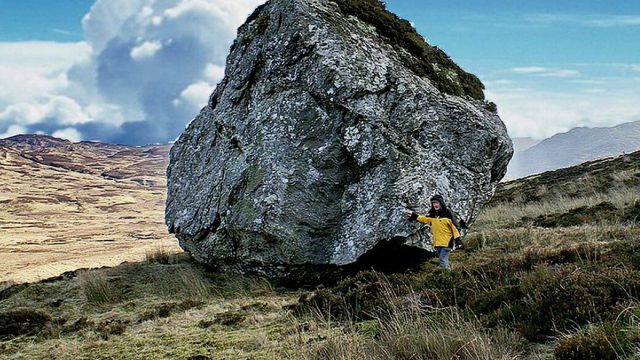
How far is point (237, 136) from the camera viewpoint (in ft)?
48.6

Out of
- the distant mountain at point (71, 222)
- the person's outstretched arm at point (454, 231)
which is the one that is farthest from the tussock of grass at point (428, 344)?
the distant mountain at point (71, 222)

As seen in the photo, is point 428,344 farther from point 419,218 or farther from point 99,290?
point 99,290

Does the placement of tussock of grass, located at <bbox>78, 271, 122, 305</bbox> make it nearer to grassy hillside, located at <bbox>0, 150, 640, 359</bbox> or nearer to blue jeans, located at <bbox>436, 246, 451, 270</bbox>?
grassy hillside, located at <bbox>0, 150, 640, 359</bbox>

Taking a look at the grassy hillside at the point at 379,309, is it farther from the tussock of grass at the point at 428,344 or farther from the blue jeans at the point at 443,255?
the blue jeans at the point at 443,255

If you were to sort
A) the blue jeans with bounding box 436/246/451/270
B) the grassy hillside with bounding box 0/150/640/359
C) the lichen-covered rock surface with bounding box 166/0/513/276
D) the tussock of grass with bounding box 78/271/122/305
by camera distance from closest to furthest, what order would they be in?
the grassy hillside with bounding box 0/150/640/359
the blue jeans with bounding box 436/246/451/270
the lichen-covered rock surface with bounding box 166/0/513/276
the tussock of grass with bounding box 78/271/122/305

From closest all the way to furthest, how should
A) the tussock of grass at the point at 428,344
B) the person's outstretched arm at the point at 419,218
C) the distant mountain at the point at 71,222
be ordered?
1. the tussock of grass at the point at 428,344
2. the person's outstretched arm at the point at 419,218
3. the distant mountain at the point at 71,222

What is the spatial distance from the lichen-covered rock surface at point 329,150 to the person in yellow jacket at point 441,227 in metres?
0.31

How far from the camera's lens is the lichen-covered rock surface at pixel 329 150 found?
13.1 m

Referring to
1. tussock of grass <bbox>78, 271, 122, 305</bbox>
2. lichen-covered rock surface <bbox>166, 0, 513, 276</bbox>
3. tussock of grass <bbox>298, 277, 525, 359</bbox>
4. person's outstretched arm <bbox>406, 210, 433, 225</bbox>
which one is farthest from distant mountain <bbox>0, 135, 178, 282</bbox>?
tussock of grass <bbox>298, 277, 525, 359</bbox>

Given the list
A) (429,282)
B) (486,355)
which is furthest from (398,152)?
(486,355)

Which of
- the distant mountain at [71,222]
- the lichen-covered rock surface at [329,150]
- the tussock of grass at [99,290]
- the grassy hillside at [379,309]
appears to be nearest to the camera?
the grassy hillside at [379,309]

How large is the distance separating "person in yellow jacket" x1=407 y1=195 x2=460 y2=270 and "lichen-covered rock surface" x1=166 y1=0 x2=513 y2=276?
308 millimetres

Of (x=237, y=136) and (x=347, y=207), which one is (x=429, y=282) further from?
(x=237, y=136)

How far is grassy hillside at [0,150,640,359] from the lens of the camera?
21.1 ft
